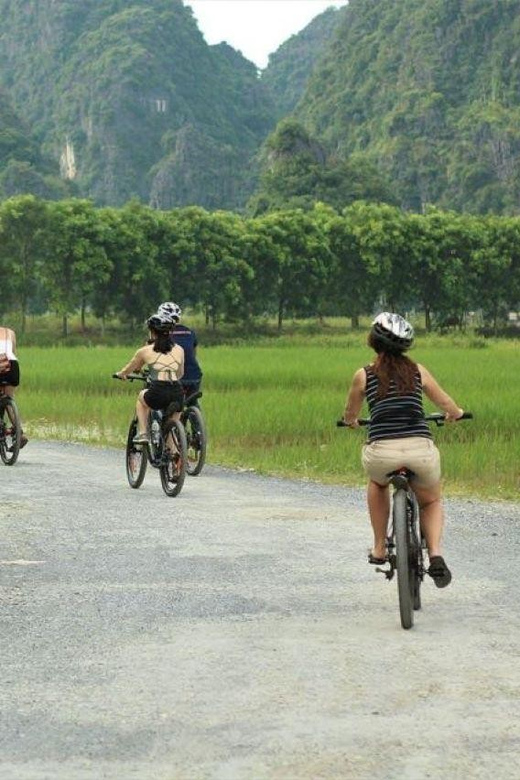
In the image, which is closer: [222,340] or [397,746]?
[397,746]

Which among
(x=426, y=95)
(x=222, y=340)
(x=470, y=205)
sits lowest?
(x=222, y=340)

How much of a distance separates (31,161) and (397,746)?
150660mm

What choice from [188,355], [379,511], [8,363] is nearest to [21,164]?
[8,363]

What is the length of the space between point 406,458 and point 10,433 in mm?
9419

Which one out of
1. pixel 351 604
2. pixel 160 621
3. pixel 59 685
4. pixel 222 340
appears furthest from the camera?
pixel 222 340

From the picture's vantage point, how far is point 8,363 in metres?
15.6

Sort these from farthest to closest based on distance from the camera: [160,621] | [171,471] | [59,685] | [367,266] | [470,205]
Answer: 1. [470,205]
2. [367,266]
3. [171,471]
4. [160,621]
5. [59,685]

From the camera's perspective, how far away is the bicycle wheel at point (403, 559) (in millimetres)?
6949

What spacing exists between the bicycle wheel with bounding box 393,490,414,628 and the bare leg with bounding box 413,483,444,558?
0.22 metres

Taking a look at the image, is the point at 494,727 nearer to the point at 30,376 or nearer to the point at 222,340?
the point at 30,376

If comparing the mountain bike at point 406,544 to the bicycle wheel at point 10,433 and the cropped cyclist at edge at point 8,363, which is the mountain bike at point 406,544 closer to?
the cropped cyclist at edge at point 8,363

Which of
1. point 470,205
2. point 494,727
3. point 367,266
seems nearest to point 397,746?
point 494,727

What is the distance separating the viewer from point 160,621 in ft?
23.8

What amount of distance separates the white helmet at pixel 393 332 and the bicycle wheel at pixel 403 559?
2.46 feet
